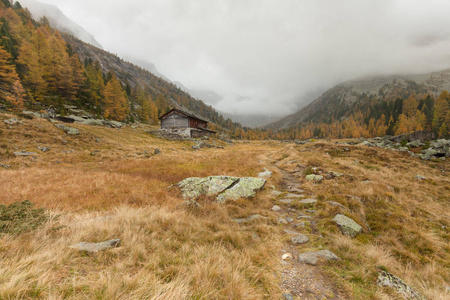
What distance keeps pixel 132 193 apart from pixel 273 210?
6705 mm

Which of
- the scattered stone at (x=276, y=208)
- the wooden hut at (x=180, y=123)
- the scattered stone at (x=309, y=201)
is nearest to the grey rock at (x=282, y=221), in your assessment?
the scattered stone at (x=276, y=208)

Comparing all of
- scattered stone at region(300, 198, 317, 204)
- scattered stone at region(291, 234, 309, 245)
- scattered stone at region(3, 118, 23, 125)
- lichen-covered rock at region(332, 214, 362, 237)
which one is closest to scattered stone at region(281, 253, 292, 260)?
scattered stone at region(291, 234, 309, 245)

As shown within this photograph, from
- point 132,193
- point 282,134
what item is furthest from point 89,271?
point 282,134

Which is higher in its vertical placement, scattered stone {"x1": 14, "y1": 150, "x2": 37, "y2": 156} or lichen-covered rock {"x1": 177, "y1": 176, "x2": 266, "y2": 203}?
scattered stone {"x1": 14, "y1": 150, "x2": 37, "y2": 156}

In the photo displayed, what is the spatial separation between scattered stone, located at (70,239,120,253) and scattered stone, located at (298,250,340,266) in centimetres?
449

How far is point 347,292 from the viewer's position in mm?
3238

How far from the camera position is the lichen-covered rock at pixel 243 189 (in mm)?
8298

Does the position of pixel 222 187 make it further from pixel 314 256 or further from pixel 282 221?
pixel 314 256

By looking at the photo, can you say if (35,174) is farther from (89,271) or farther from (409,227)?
(409,227)

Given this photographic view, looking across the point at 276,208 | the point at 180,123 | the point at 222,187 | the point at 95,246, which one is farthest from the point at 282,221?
the point at 180,123

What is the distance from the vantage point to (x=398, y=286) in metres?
3.26

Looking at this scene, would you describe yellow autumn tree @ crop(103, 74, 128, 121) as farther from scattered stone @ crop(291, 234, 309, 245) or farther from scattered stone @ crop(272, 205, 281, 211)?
scattered stone @ crop(291, 234, 309, 245)

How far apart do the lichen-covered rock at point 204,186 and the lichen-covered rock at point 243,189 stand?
0.38 m

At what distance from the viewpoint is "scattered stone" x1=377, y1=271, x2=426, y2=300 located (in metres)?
3.18
